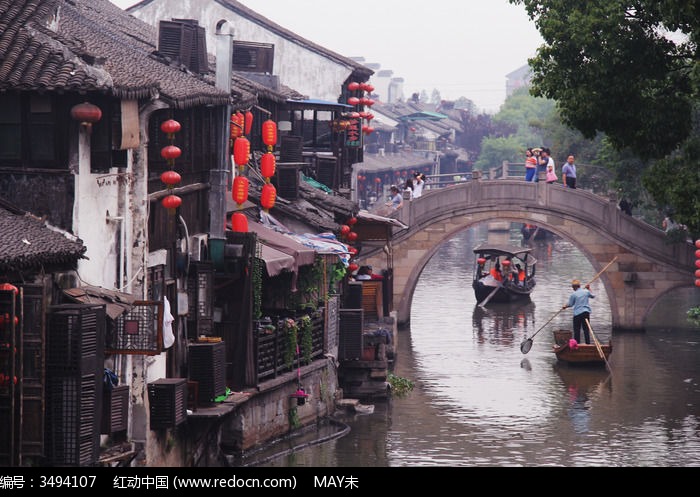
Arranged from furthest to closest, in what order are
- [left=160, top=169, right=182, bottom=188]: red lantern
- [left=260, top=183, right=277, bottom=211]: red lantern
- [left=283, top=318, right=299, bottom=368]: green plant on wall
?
[left=260, top=183, right=277, bottom=211]: red lantern, [left=283, top=318, right=299, bottom=368]: green plant on wall, [left=160, top=169, right=182, bottom=188]: red lantern

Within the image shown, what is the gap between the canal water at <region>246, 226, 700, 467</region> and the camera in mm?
25266

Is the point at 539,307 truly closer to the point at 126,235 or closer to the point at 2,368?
the point at 126,235

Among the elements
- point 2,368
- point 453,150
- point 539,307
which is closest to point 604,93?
point 2,368

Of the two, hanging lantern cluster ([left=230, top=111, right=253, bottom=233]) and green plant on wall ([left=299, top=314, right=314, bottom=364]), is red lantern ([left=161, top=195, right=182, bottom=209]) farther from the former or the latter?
green plant on wall ([left=299, top=314, right=314, bottom=364])

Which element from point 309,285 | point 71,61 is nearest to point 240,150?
point 309,285

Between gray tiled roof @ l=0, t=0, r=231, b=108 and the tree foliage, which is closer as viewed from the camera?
gray tiled roof @ l=0, t=0, r=231, b=108

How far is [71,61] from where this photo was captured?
1722 cm

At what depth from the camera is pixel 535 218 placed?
43.6 metres

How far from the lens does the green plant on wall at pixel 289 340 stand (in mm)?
24703

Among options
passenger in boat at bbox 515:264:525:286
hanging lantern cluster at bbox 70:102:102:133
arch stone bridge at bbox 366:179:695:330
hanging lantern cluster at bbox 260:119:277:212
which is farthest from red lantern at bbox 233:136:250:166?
passenger in boat at bbox 515:264:525:286

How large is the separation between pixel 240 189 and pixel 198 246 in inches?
72.0

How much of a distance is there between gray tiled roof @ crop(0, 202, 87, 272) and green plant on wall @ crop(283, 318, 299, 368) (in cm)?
778

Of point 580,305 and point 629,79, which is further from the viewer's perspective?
point 580,305

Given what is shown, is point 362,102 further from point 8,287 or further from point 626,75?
point 8,287
